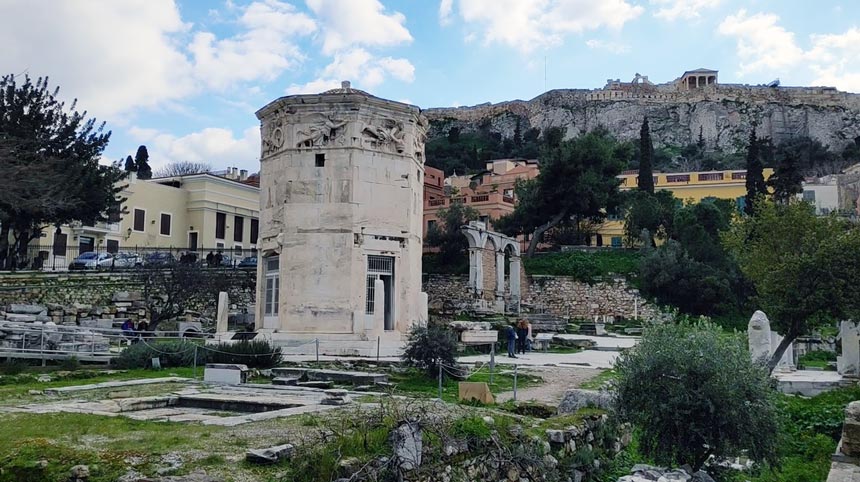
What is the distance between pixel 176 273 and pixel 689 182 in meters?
56.6

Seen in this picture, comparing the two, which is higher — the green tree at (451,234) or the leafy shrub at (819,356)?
the green tree at (451,234)

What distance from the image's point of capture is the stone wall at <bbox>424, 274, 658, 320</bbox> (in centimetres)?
4262

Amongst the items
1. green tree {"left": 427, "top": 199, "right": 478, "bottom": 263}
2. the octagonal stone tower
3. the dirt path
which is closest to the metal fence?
the octagonal stone tower

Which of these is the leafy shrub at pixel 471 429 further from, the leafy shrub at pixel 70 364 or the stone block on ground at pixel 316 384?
the leafy shrub at pixel 70 364

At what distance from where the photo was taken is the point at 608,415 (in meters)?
9.59

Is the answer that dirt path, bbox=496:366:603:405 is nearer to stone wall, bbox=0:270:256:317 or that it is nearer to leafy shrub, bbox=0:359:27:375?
leafy shrub, bbox=0:359:27:375

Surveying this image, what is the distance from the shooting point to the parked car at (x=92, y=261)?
34.9 metres

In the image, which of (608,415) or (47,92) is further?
(47,92)

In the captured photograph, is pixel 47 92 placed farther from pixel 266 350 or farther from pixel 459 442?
pixel 459 442

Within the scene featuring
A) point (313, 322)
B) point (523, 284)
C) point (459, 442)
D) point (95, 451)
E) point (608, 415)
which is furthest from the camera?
point (523, 284)

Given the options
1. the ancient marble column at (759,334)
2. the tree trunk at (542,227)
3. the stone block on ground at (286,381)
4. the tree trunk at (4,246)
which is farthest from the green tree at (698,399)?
the tree trunk at (542,227)

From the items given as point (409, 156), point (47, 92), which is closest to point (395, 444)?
point (409, 156)

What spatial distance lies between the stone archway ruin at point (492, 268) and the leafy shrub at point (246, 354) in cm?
2219

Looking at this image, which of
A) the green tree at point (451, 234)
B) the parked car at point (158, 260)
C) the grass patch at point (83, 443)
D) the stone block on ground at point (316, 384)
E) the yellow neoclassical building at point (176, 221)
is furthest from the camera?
the green tree at point (451, 234)
